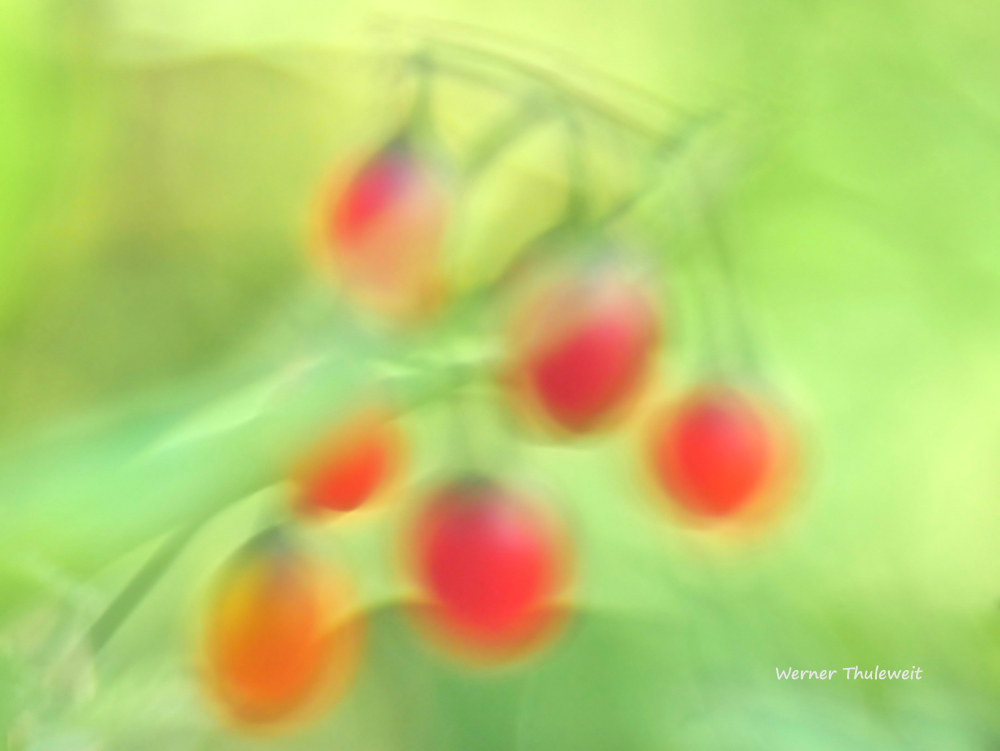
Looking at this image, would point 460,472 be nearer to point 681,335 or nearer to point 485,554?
point 485,554

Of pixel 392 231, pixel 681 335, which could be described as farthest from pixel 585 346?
pixel 681 335

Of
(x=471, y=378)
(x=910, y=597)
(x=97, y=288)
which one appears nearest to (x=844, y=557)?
(x=910, y=597)

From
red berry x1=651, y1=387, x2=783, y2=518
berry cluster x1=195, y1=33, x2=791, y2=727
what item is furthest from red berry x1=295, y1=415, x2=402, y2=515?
red berry x1=651, y1=387, x2=783, y2=518

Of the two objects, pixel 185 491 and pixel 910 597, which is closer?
pixel 185 491

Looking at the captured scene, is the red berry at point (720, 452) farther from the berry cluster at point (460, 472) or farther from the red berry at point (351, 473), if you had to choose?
the red berry at point (351, 473)

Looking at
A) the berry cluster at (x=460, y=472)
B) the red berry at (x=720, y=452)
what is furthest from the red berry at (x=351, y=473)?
the red berry at (x=720, y=452)

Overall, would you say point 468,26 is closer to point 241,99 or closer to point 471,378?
point 241,99
